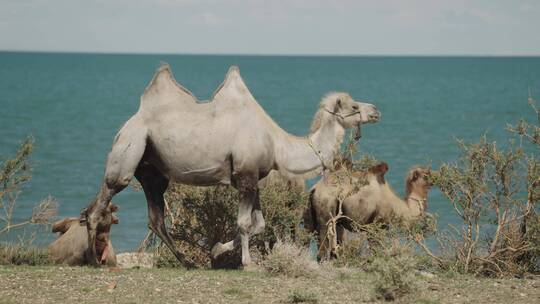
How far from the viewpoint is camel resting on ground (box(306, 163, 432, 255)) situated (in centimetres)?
1484

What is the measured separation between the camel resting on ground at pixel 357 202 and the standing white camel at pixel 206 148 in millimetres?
1059

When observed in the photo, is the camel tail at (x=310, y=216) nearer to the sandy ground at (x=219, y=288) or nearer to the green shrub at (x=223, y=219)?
the green shrub at (x=223, y=219)

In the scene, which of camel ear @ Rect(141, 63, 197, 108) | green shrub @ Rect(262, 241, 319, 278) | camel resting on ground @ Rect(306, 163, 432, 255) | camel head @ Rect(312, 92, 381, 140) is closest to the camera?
green shrub @ Rect(262, 241, 319, 278)

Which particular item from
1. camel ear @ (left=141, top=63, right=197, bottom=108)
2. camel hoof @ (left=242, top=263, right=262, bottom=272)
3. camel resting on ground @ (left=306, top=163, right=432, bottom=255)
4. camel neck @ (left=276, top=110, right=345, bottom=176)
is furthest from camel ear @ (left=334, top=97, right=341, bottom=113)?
camel hoof @ (left=242, top=263, right=262, bottom=272)

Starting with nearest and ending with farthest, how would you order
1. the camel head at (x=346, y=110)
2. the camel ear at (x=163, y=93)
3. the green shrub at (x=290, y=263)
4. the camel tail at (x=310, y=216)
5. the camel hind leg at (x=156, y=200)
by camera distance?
the green shrub at (x=290, y=263) → the camel ear at (x=163, y=93) → the camel hind leg at (x=156, y=200) → the camel head at (x=346, y=110) → the camel tail at (x=310, y=216)

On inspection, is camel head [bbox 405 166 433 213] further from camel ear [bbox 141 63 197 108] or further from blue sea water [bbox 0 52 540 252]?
camel ear [bbox 141 63 197 108]

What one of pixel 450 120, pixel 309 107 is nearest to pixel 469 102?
pixel 309 107

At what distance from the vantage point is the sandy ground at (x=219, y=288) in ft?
36.3

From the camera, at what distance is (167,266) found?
49.3ft

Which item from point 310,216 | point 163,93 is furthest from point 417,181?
point 163,93

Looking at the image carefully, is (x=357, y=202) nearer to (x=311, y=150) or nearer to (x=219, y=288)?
(x=311, y=150)

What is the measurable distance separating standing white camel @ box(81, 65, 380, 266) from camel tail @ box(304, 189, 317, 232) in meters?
1.47

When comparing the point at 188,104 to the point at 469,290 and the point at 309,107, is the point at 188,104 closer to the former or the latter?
the point at 469,290

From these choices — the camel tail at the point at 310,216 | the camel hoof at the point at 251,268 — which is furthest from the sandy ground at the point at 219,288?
the camel tail at the point at 310,216
